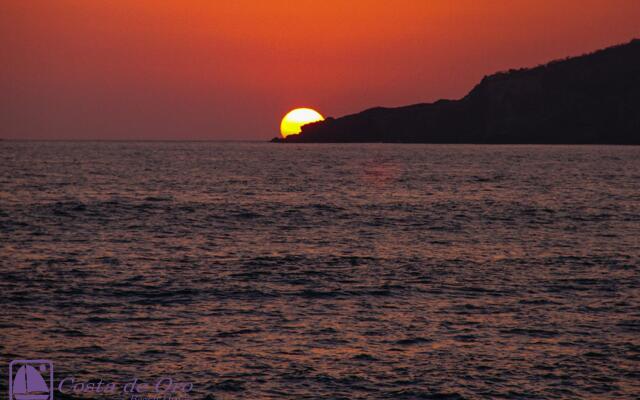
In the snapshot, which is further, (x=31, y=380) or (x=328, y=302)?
(x=328, y=302)

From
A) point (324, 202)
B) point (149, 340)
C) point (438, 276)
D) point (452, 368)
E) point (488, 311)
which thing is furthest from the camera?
point (324, 202)

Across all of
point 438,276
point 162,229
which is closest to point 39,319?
point 438,276

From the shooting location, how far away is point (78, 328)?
23766 mm

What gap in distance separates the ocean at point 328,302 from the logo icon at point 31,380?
0.43m

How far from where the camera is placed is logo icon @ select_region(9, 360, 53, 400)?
18.5 m

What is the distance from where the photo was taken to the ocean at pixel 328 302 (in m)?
20.0

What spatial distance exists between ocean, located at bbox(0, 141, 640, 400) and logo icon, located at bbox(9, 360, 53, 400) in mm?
429

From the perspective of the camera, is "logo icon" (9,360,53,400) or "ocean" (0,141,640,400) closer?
"logo icon" (9,360,53,400)

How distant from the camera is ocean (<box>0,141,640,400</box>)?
786 inches

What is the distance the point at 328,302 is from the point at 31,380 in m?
10.9

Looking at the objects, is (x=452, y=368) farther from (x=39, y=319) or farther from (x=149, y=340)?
(x=39, y=319)

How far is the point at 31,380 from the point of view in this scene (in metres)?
19.3

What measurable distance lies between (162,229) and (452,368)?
30.2m

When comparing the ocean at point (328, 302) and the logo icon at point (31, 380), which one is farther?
the ocean at point (328, 302)
